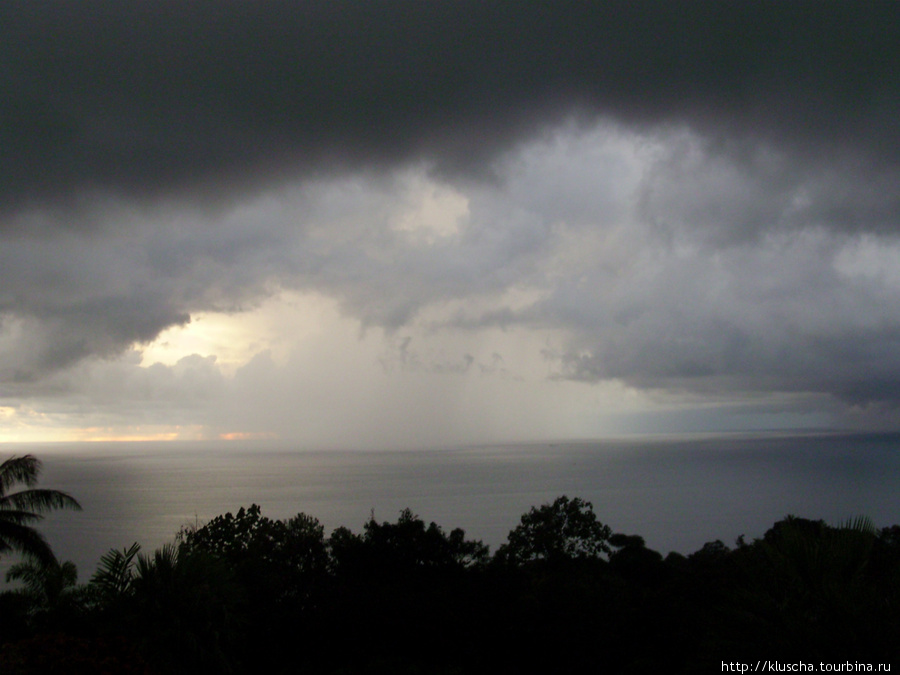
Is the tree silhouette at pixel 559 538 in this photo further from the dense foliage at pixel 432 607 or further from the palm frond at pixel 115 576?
the palm frond at pixel 115 576

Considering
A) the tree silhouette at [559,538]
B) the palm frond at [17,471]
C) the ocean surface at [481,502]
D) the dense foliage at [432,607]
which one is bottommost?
the ocean surface at [481,502]

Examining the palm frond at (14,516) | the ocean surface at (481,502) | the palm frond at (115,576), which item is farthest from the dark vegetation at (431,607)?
the ocean surface at (481,502)

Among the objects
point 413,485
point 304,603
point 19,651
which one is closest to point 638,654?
point 304,603

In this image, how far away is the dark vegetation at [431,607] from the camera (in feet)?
23.1

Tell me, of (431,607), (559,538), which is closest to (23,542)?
(431,607)

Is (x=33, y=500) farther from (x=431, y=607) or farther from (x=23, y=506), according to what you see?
(x=431, y=607)

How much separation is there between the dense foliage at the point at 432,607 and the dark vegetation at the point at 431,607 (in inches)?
1.3

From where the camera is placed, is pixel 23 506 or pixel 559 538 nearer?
pixel 23 506

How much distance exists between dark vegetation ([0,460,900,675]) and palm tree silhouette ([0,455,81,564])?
0.49m

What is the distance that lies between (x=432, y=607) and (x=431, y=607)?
0.04 metres

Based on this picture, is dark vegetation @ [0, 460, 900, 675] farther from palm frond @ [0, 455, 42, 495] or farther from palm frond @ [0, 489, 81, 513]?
palm frond @ [0, 455, 42, 495]

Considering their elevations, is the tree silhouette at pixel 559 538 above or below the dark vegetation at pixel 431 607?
below

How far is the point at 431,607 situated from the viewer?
61.8 feet

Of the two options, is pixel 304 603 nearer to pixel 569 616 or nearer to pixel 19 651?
pixel 569 616
